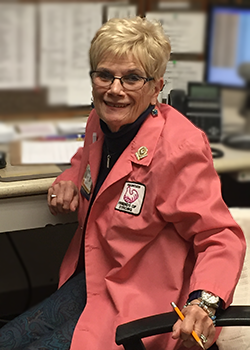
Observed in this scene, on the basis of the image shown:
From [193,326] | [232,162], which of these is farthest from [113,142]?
[232,162]

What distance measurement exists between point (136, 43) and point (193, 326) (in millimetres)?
566

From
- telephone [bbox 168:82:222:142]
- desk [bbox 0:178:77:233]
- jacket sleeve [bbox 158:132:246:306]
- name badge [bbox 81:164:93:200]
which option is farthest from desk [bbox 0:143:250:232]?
telephone [bbox 168:82:222:142]

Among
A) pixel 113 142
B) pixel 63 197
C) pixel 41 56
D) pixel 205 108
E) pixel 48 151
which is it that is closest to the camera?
pixel 113 142

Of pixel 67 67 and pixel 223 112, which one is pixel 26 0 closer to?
pixel 67 67

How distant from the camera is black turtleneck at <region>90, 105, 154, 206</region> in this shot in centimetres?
103

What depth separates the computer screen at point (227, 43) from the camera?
1711 mm

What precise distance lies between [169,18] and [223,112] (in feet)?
1.30

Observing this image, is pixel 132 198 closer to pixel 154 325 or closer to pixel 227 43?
pixel 154 325

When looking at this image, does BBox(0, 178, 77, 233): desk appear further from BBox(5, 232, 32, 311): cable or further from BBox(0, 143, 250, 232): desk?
BBox(5, 232, 32, 311): cable

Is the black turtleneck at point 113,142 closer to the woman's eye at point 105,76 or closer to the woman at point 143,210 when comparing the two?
the woman at point 143,210

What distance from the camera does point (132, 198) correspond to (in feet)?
3.28

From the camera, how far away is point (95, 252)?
1081 millimetres

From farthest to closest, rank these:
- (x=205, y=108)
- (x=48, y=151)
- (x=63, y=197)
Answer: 1. (x=205, y=108)
2. (x=48, y=151)
3. (x=63, y=197)

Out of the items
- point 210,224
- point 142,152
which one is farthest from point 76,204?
point 210,224
